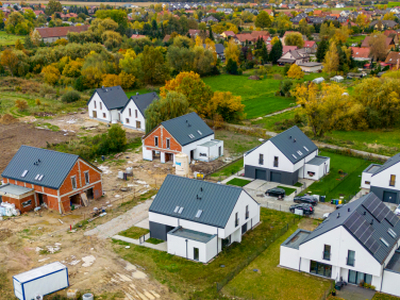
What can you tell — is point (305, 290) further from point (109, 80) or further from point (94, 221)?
point (109, 80)

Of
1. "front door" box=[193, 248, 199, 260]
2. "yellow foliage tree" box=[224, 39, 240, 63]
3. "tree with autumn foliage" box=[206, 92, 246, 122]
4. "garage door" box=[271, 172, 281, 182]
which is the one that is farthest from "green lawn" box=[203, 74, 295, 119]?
"front door" box=[193, 248, 199, 260]

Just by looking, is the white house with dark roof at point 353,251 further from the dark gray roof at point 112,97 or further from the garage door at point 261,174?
the dark gray roof at point 112,97

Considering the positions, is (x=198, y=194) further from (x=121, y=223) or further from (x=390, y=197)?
(x=390, y=197)

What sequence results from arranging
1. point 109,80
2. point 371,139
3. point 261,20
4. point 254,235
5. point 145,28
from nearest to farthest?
point 254,235, point 371,139, point 109,80, point 145,28, point 261,20

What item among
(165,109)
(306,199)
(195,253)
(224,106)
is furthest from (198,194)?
(224,106)

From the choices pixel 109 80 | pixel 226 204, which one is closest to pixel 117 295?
pixel 226 204

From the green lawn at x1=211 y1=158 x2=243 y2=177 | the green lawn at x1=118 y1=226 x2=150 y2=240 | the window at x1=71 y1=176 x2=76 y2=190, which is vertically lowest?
the green lawn at x1=211 y1=158 x2=243 y2=177

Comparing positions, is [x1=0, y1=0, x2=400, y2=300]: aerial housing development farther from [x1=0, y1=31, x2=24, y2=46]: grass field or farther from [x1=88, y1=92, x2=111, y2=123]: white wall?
[x1=0, y1=31, x2=24, y2=46]: grass field
